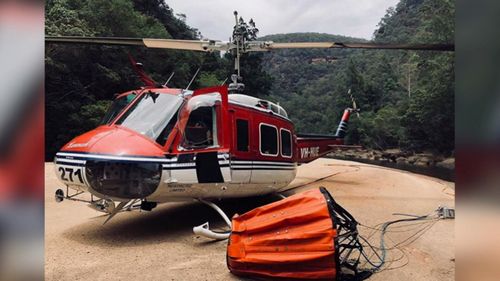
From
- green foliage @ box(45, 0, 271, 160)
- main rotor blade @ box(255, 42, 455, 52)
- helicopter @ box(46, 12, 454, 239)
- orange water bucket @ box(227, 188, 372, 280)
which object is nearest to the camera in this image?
orange water bucket @ box(227, 188, 372, 280)

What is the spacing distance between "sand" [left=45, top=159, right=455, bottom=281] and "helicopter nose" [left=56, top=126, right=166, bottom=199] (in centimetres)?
81

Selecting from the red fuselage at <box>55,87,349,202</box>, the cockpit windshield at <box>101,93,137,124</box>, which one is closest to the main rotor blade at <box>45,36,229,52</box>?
the red fuselage at <box>55,87,349,202</box>

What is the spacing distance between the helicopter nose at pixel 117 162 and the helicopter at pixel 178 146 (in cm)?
1

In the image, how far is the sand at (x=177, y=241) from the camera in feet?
14.5

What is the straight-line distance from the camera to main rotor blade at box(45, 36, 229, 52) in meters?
5.00

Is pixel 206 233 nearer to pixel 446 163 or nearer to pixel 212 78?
pixel 212 78

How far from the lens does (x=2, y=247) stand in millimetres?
839

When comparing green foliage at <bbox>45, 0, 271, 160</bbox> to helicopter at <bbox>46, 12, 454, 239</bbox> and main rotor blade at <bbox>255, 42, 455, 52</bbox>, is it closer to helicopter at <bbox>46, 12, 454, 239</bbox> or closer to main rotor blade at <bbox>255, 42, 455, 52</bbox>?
helicopter at <bbox>46, 12, 454, 239</bbox>

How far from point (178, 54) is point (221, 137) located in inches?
1210

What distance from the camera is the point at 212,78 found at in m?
36.4

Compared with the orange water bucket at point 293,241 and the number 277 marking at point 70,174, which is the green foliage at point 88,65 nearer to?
the number 277 marking at point 70,174

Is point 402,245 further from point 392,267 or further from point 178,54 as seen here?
point 178,54

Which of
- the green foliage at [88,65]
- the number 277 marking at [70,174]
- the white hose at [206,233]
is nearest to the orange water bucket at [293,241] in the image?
the white hose at [206,233]

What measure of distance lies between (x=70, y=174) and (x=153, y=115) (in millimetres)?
1424
